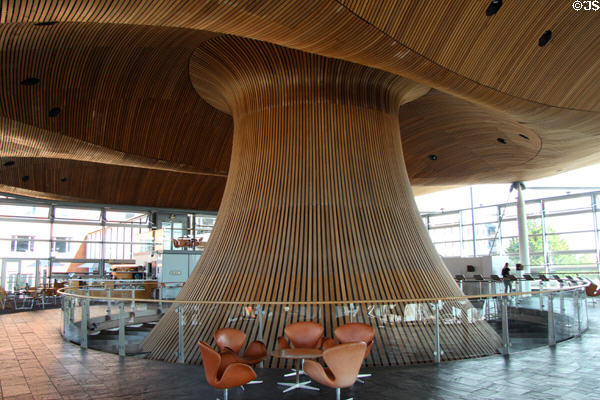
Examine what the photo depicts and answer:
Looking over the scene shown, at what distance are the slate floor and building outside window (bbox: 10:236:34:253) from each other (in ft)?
48.5

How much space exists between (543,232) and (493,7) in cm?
1956

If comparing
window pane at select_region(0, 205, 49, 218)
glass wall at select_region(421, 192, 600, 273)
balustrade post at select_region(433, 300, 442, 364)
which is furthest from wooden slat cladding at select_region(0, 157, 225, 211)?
balustrade post at select_region(433, 300, 442, 364)

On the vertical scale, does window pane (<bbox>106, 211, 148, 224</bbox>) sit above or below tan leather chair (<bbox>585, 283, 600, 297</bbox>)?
above

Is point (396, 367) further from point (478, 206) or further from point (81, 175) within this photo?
point (478, 206)

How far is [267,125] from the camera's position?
8.87 meters

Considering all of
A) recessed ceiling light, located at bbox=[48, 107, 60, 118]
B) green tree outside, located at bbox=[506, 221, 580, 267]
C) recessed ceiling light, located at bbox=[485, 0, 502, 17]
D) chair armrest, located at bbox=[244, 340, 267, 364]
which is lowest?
chair armrest, located at bbox=[244, 340, 267, 364]

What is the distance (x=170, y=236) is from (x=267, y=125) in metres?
10.5

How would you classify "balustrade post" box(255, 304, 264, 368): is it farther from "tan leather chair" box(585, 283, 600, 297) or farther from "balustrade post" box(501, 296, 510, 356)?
"tan leather chair" box(585, 283, 600, 297)

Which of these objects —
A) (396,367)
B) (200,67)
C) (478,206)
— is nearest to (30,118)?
(200,67)

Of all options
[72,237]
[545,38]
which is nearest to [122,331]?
[545,38]

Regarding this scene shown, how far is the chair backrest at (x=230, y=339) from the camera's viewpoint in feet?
19.7

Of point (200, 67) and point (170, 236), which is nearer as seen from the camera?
point (200, 67)

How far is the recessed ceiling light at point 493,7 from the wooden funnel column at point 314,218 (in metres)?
2.88

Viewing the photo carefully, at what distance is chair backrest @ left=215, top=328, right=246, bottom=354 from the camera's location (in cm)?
599
